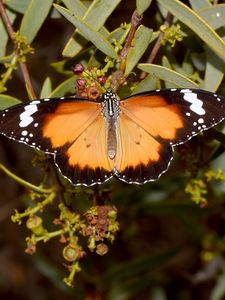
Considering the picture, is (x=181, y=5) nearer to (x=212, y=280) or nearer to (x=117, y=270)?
(x=117, y=270)

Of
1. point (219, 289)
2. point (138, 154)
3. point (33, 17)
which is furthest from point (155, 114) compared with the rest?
point (219, 289)

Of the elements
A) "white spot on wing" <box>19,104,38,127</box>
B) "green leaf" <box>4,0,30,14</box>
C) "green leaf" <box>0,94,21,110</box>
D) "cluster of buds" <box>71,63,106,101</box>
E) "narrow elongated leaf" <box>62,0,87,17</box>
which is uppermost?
→ "green leaf" <box>4,0,30,14</box>

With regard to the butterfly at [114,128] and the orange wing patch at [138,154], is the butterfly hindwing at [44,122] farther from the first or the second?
the orange wing patch at [138,154]

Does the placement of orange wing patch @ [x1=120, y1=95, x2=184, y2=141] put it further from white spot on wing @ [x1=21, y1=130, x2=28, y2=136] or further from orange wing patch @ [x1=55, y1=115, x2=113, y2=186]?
white spot on wing @ [x1=21, y1=130, x2=28, y2=136]

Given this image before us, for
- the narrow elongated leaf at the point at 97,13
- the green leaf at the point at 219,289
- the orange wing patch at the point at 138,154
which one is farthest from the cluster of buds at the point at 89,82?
the green leaf at the point at 219,289

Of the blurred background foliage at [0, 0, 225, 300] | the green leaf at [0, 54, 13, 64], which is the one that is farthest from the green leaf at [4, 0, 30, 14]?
the green leaf at [0, 54, 13, 64]

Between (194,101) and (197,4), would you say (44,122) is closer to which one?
(194,101)

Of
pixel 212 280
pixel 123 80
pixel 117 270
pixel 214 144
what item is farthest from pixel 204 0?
pixel 212 280
